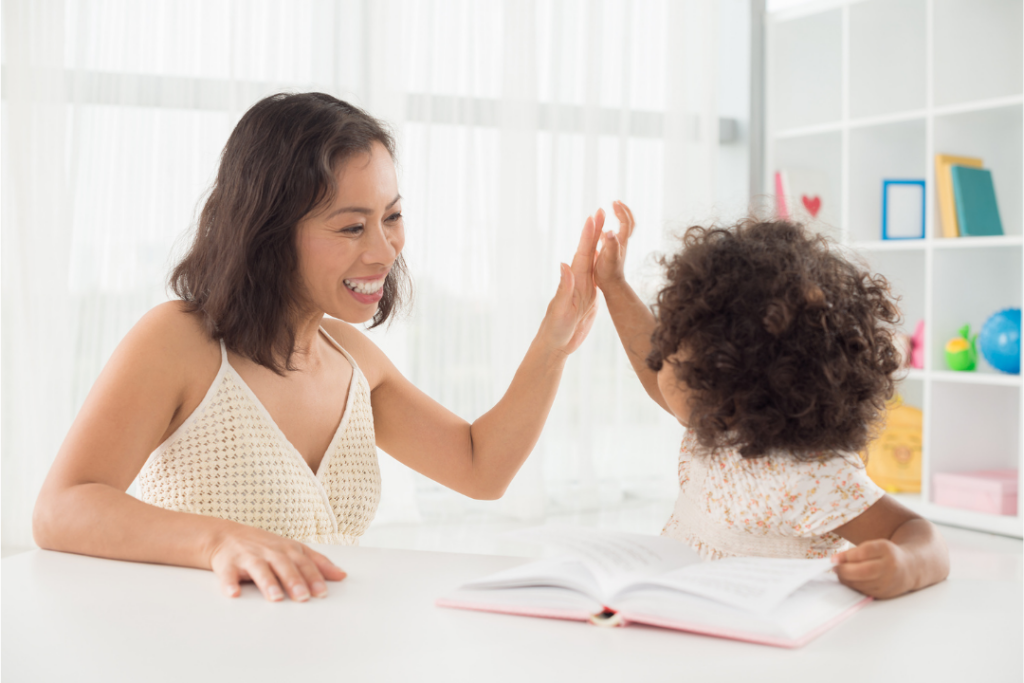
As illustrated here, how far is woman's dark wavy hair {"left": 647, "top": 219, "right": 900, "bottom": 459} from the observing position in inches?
35.0

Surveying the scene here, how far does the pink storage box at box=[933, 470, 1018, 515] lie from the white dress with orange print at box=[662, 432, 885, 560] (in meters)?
2.35

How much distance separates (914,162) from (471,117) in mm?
1814

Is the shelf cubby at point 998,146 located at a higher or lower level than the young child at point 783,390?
higher

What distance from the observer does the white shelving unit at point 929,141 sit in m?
3.18

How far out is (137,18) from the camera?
2783 millimetres

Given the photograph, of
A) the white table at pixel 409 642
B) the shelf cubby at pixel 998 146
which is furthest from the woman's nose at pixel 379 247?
the shelf cubby at pixel 998 146

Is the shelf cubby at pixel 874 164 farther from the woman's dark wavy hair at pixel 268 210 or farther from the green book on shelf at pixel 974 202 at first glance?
the woman's dark wavy hair at pixel 268 210

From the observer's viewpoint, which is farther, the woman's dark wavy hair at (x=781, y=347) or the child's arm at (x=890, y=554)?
the woman's dark wavy hair at (x=781, y=347)

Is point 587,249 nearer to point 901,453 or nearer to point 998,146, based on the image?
point 901,453

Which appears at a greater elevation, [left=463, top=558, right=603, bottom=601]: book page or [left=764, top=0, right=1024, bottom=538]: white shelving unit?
[left=764, top=0, right=1024, bottom=538]: white shelving unit

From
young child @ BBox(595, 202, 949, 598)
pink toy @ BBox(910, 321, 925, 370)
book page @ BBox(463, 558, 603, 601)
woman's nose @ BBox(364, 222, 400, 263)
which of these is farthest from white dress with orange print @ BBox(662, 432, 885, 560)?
pink toy @ BBox(910, 321, 925, 370)

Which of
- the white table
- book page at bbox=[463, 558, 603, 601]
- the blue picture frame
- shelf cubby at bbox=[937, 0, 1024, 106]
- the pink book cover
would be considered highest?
shelf cubby at bbox=[937, 0, 1024, 106]

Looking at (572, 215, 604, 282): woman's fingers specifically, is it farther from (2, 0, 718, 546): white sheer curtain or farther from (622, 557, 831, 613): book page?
(2, 0, 718, 546): white sheer curtain

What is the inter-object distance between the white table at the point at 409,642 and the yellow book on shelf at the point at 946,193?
2.65 meters
